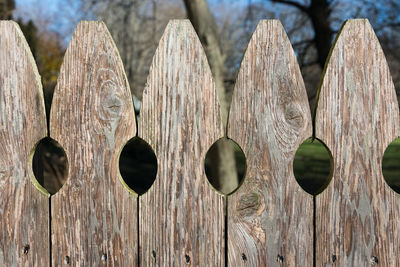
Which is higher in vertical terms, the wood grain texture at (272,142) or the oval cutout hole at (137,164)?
the wood grain texture at (272,142)

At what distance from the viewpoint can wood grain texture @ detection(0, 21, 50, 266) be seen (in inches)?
46.0

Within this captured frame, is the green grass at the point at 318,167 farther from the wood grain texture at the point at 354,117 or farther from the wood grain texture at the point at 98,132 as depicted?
the wood grain texture at the point at 98,132

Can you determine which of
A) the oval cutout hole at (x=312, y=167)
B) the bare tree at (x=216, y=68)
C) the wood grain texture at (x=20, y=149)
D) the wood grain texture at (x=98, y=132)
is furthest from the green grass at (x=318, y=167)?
the wood grain texture at (x=20, y=149)

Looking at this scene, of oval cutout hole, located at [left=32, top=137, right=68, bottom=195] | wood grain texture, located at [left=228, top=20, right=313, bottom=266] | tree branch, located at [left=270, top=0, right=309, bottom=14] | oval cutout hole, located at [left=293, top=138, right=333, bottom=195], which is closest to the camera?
wood grain texture, located at [left=228, top=20, right=313, bottom=266]

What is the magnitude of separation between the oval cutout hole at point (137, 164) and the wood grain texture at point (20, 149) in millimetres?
5086

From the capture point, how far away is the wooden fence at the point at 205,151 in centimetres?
113

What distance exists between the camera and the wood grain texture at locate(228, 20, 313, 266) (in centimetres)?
113

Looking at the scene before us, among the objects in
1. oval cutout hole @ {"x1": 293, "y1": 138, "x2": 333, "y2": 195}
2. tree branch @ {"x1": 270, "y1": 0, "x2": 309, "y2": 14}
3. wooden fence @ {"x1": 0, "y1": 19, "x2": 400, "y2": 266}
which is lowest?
oval cutout hole @ {"x1": 293, "y1": 138, "x2": 333, "y2": 195}

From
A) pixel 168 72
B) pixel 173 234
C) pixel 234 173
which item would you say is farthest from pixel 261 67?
pixel 234 173

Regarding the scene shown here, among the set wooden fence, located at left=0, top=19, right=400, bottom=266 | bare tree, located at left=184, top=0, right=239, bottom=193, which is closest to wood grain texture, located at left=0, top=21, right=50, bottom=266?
wooden fence, located at left=0, top=19, right=400, bottom=266

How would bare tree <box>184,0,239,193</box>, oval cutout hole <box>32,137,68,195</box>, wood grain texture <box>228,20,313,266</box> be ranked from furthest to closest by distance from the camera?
oval cutout hole <box>32,137,68,195</box> < bare tree <box>184,0,239,193</box> < wood grain texture <box>228,20,313,266</box>

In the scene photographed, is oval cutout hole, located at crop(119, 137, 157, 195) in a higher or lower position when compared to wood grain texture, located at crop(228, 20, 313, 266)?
lower

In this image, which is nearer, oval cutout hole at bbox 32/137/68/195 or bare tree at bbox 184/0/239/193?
bare tree at bbox 184/0/239/193

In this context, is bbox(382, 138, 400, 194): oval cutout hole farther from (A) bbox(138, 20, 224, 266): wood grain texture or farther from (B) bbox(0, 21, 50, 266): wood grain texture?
(B) bbox(0, 21, 50, 266): wood grain texture
